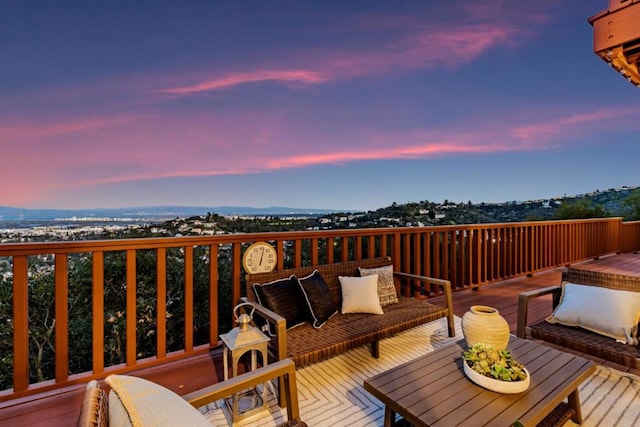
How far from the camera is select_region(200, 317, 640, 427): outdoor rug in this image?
1.91 metres

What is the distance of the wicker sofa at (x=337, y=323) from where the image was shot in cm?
207

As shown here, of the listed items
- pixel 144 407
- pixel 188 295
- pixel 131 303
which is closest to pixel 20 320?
pixel 131 303

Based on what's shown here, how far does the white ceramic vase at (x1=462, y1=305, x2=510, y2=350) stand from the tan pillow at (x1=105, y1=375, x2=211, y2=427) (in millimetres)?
1640

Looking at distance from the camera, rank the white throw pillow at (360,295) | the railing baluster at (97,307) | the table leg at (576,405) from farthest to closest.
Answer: the white throw pillow at (360,295), the railing baluster at (97,307), the table leg at (576,405)

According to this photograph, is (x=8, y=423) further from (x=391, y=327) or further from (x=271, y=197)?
(x=271, y=197)

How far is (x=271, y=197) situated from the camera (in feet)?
30.0

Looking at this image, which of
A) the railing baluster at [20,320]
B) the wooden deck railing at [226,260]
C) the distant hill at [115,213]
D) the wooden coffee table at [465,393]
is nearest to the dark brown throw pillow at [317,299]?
the wooden deck railing at [226,260]

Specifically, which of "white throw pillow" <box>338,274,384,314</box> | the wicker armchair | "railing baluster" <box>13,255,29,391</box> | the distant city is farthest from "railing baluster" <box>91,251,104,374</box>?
"white throw pillow" <box>338,274,384,314</box>

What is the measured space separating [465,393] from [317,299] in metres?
1.43

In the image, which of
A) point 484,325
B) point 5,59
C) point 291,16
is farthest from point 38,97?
point 484,325

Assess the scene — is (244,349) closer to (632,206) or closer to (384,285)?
(384,285)

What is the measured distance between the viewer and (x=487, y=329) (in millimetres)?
1829

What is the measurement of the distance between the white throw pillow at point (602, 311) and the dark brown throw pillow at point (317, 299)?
193 centimetres

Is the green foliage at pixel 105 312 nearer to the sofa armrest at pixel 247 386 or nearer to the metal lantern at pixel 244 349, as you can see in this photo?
the metal lantern at pixel 244 349
